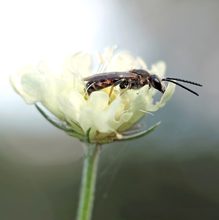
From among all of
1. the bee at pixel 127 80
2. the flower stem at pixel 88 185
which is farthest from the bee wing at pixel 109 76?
the flower stem at pixel 88 185

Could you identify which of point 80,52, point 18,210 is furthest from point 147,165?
point 80,52

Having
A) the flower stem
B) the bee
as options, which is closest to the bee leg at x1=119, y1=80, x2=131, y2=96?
the bee

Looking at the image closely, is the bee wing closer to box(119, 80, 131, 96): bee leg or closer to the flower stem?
box(119, 80, 131, 96): bee leg

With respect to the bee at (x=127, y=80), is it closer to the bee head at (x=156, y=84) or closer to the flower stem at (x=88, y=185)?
the bee head at (x=156, y=84)

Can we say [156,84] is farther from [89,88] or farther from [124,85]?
[89,88]

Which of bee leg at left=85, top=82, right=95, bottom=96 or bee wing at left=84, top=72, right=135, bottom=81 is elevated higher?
bee wing at left=84, top=72, right=135, bottom=81

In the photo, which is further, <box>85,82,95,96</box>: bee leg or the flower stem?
<box>85,82,95,96</box>: bee leg
